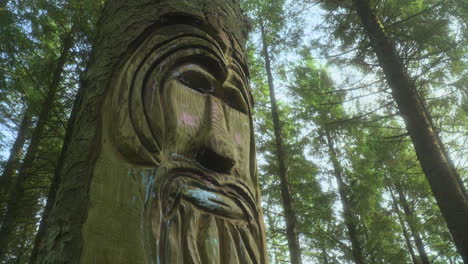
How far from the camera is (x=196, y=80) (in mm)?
1854

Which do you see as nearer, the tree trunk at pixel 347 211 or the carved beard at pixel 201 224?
the carved beard at pixel 201 224

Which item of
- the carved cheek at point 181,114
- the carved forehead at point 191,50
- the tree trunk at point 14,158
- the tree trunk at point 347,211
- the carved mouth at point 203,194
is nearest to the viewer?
the carved mouth at point 203,194

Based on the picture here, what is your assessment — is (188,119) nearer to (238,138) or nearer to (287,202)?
(238,138)

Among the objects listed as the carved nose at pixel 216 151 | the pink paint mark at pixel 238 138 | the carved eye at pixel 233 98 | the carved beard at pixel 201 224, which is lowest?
the carved beard at pixel 201 224

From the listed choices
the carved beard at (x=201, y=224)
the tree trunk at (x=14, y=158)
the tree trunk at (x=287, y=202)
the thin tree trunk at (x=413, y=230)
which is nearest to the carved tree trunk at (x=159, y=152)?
the carved beard at (x=201, y=224)

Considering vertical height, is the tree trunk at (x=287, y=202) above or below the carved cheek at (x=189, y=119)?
above

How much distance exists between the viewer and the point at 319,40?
23.2 feet

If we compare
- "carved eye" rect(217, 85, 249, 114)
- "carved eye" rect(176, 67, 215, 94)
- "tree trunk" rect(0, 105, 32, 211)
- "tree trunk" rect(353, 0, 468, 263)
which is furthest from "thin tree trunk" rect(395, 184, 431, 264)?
"tree trunk" rect(0, 105, 32, 211)

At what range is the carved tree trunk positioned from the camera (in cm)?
122

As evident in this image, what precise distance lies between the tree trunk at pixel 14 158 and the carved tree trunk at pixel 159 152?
506cm

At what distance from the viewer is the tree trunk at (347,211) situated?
893 centimetres

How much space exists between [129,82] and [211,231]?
74cm

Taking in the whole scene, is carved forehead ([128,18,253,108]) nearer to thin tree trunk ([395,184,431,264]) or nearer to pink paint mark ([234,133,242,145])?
pink paint mark ([234,133,242,145])

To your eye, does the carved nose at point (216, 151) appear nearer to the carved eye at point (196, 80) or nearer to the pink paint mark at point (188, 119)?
the pink paint mark at point (188, 119)
